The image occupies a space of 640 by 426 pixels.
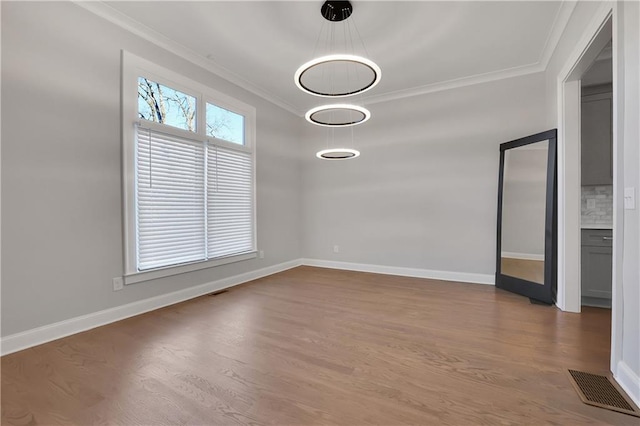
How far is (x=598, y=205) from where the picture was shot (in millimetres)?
3707

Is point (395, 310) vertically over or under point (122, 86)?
under

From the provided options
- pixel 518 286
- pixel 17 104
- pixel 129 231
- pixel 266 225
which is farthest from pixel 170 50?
pixel 518 286

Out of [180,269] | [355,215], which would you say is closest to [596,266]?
[355,215]

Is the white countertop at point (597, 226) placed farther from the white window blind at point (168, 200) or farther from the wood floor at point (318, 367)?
the white window blind at point (168, 200)

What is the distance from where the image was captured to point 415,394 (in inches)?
70.3

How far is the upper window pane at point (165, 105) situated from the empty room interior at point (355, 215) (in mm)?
32

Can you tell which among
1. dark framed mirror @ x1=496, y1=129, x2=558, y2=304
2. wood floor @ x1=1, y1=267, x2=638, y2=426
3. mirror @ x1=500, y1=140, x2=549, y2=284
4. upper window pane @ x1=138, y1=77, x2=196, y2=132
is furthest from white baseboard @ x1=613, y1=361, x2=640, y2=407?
upper window pane @ x1=138, y1=77, x2=196, y2=132

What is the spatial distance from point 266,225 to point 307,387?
348 centimetres

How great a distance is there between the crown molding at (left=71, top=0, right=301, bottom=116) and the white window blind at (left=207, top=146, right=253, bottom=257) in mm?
1088

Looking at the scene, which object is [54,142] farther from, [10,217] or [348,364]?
[348,364]

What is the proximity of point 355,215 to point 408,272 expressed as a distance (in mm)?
1423

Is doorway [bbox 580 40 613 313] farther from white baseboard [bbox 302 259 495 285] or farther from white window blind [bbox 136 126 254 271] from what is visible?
white window blind [bbox 136 126 254 271]

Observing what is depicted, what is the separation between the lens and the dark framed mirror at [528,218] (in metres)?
3.40

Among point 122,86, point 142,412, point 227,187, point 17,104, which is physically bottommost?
point 142,412
